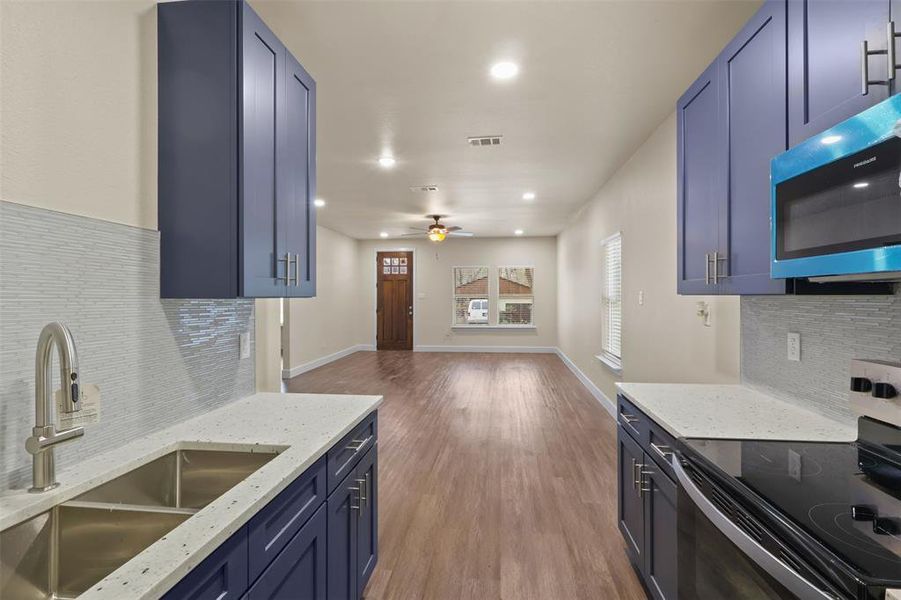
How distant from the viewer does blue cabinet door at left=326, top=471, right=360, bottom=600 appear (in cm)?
154

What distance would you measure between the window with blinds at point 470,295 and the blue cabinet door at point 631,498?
307 inches

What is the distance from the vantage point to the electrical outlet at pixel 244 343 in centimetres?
207

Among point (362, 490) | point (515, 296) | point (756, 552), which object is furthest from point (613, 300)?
point (515, 296)

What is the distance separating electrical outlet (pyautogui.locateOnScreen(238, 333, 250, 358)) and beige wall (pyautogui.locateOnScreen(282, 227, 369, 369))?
5096 millimetres

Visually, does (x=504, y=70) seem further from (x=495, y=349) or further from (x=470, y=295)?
(x=495, y=349)

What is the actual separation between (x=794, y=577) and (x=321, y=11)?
267 centimetres

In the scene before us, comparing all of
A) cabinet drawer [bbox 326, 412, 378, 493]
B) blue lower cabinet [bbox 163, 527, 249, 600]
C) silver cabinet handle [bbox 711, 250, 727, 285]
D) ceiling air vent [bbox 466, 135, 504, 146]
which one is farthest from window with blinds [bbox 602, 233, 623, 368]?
blue lower cabinet [bbox 163, 527, 249, 600]

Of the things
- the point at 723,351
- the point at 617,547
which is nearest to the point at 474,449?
the point at 617,547

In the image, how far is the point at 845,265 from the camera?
112 cm

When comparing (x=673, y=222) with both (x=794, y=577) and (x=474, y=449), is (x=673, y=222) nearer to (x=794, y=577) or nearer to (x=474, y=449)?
(x=474, y=449)

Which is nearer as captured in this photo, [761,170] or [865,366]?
[865,366]

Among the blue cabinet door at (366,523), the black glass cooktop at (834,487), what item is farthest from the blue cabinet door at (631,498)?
the blue cabinet door at (366,523)

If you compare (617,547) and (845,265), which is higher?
(845,265)

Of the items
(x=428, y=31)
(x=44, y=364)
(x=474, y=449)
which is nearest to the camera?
(x=44, y=364)
